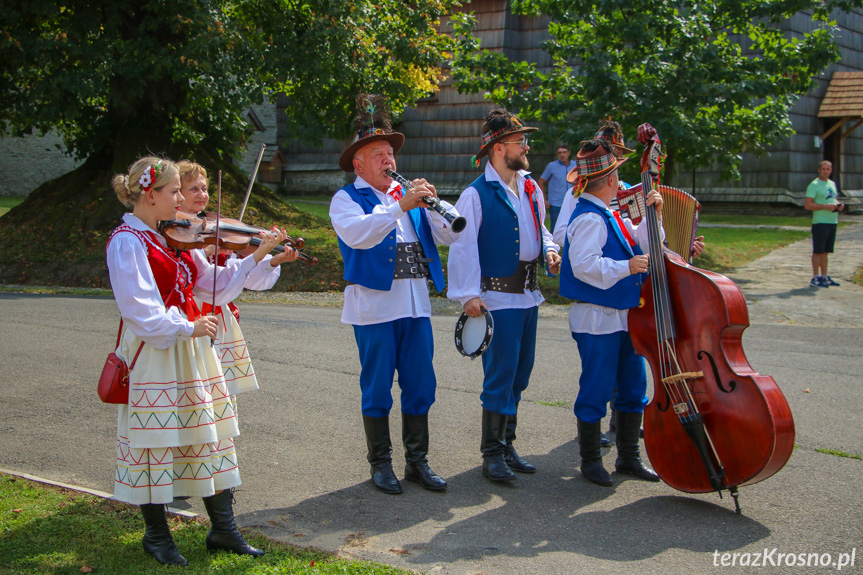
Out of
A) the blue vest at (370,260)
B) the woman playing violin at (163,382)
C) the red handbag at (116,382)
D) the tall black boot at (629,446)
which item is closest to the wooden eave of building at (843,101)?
the tall black boot at (629,446)

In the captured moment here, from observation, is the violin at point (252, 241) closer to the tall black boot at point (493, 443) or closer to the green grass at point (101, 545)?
the green grass at point (101, 545)

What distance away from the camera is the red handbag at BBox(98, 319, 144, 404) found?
3.52 meters

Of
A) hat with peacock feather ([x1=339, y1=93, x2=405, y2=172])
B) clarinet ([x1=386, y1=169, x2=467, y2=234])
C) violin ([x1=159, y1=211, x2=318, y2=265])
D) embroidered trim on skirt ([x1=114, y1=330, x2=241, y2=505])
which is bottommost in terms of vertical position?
embroidered trim on skirt ([x1=114, y1=330, x2=241, y2=505])

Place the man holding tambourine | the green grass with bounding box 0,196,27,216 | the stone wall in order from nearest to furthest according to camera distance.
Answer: the man holding tambourine < the green grass with bounding box 0,196,27,216 < the stone wall

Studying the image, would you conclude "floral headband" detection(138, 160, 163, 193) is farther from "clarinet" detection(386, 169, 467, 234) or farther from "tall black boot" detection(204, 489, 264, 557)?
"tall black boot" detection(204, 489, 264, 557)

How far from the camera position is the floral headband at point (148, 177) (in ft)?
11.8

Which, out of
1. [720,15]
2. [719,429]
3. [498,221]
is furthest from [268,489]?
[720,15]

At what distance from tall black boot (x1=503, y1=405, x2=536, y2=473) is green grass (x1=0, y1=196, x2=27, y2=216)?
18900 millimetres

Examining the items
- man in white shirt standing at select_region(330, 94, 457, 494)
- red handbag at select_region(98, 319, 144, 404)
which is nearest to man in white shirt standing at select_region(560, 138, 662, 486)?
man in white shirt standing at select_region(330, 94, 457, 494)

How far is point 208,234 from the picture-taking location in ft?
12.1

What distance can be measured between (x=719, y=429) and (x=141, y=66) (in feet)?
38.7

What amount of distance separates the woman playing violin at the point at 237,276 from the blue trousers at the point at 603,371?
1891 mm

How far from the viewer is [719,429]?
4.02 m

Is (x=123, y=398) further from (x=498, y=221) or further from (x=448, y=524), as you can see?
(x=498, y=221)
